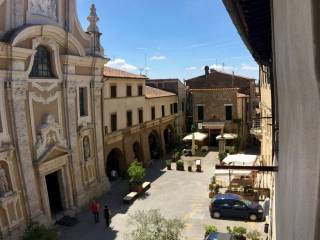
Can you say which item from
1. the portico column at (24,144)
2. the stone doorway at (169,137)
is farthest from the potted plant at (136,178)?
the stone doorway at (169,137)

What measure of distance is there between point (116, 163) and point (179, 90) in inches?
593

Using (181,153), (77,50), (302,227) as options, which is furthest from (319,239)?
(181,153)

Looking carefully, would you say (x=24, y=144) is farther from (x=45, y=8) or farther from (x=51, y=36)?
(x=45, y=8)

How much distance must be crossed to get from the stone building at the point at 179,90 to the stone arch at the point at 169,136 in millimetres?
1528

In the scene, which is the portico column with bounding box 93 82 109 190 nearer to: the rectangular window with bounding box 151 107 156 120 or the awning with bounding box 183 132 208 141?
the rectangular window with bounding box 151 107 156 120

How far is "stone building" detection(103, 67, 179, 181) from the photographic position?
26.0 m

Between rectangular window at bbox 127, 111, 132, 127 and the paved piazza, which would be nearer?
the paved piazza

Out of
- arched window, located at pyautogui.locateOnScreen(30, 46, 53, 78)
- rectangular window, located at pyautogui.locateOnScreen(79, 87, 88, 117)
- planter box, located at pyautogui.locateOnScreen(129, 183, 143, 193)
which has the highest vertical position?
arched window, located at pyautogui.locateOnScreen(30, 46, 53, 78)

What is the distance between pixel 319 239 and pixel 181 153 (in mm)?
34137

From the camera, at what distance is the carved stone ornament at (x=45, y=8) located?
57.0 feet

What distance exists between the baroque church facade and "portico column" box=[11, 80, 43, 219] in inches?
1.8

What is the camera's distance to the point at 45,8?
18.3 metres

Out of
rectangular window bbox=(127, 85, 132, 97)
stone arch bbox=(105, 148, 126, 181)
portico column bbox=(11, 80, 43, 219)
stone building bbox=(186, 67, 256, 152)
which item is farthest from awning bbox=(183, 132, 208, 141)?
portico column bbox=(11, 80, 43, 219)

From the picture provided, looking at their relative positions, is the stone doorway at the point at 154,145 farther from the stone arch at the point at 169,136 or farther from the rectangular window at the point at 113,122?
the rectangular window at the point at 113,122
